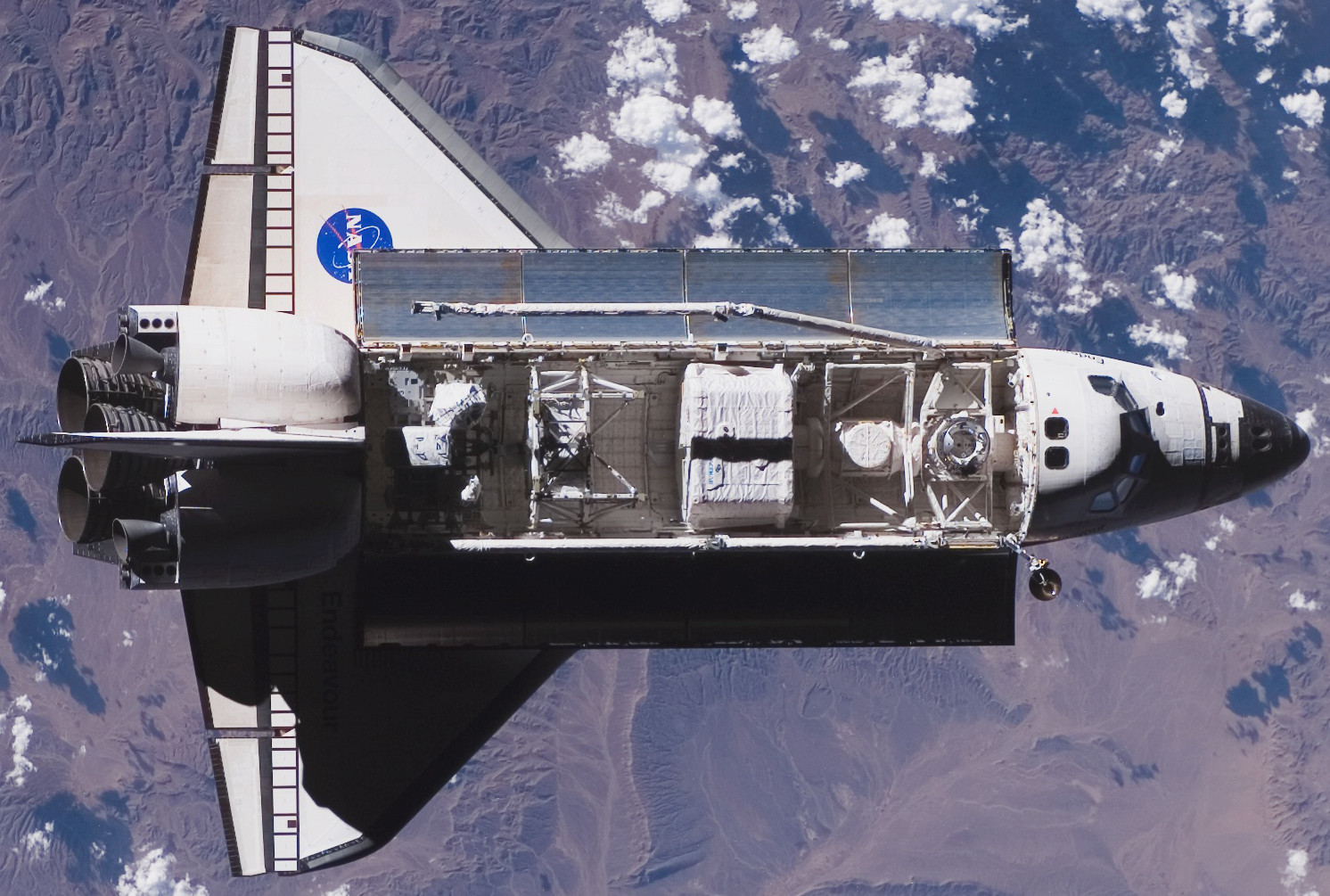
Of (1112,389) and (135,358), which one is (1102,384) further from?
(135,358)

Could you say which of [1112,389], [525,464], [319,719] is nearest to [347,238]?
[525,464]

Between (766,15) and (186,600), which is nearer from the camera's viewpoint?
(186,600)

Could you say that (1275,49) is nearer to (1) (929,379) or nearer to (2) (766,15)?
(2) (766,15)

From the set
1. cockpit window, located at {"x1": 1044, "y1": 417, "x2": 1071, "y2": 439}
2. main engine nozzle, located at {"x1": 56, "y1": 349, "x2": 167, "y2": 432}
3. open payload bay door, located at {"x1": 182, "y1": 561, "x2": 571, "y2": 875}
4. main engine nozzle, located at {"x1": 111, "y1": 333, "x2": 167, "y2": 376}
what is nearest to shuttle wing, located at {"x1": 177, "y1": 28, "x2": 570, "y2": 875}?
open payload bay door, located at {"x1": 182, "y1": 561, "x2": 571, "y2": 875}

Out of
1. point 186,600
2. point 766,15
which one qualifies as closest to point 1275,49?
point 766,15

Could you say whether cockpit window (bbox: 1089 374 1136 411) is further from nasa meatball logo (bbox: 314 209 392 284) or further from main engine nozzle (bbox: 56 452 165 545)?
main engine nozzle (bbox: 56 452 165 545)

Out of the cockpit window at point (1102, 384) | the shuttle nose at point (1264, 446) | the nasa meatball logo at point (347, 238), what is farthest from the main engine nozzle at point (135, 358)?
the shuttle nose at point (1264, 446)
